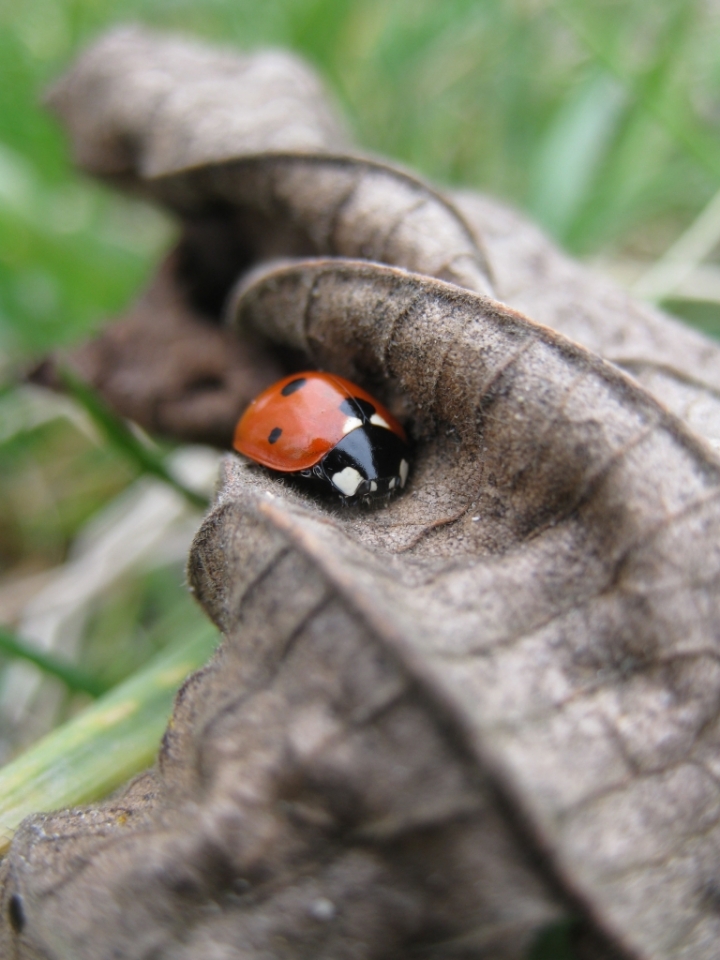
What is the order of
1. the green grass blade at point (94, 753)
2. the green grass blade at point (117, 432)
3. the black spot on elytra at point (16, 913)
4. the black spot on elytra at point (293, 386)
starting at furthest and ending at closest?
the green grass blade at point (117, 432) → the black spot on elytra at point (293, 386) → the green grass blade at point (94, 753) → the black spot on elytra at point (16, 913)

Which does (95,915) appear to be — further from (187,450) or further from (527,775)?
(187,450)

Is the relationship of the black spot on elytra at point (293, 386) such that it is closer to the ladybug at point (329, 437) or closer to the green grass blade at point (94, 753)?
the ladybug at point (329, 437)

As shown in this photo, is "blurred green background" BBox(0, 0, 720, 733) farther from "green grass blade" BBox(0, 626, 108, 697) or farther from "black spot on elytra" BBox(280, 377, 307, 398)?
"black spot on elytra" BBox(280, 377, 307, 398)

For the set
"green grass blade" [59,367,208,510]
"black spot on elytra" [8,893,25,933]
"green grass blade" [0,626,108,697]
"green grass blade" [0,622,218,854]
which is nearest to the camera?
"black spot on elytra" [8,893,25,933]

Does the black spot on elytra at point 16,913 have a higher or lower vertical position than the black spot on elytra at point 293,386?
lower

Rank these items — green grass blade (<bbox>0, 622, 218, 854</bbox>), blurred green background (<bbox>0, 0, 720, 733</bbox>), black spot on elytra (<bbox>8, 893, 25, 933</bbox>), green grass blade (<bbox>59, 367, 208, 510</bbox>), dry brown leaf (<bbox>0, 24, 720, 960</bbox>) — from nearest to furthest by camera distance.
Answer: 1. dry brown leaf (<bbox>0, 24, 720, 960</bbox>)
2. black spot on elytra (<bbox>8, 893, 25, 933</bbox>)
3. green grass blade (<bbox>0, 622, 218, 854</bbox>)
4. green grass blade (<bbox>59, 367, 208, 510</bbox>)
5. blurred green background (<bbox>0, 0, 720, 733</bbox>)

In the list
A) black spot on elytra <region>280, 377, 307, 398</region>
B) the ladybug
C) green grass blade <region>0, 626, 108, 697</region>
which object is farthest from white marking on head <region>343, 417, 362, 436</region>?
green grass blade <region>0, 626, 108, 697</region>

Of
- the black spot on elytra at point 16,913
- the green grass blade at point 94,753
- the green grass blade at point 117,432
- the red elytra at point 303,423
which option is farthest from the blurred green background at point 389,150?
the black spot on elytra at point 16,913
